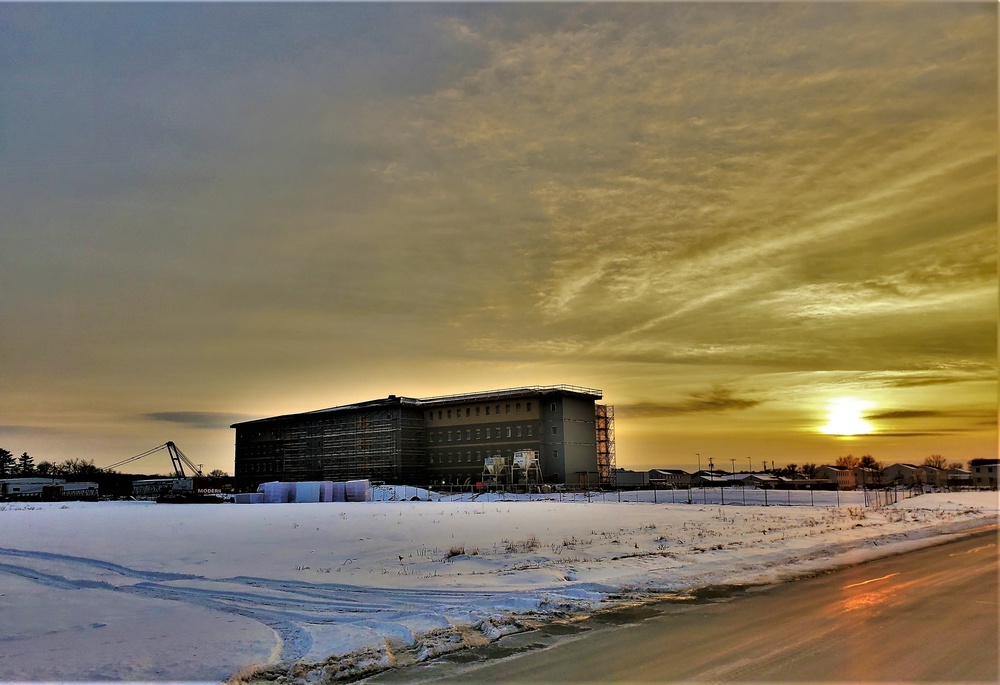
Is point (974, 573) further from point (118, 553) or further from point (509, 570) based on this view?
point (118, 553)

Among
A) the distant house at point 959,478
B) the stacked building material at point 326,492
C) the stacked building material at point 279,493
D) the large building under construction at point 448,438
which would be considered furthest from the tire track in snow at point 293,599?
the distant house at point 959,478

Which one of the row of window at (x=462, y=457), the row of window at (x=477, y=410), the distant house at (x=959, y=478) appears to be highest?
the row of window at (x=477, y=410)

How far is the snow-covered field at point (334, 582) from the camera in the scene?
10969mm

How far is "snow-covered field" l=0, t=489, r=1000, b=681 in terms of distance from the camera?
1097 cm

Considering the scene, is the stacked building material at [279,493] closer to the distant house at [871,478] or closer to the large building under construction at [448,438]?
the large building under construction at [448,438]

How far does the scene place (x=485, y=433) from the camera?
120m

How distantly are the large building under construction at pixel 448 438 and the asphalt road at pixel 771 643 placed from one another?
9509cm

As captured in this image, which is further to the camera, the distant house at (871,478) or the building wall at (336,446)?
the building wall at (336,446)

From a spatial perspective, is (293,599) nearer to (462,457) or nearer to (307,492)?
(307,492)

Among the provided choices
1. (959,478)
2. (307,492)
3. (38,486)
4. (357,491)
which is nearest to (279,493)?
(307,492)

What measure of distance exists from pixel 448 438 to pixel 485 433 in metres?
8.08

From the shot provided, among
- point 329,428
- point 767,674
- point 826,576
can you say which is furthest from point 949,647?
point 329,428

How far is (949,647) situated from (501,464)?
328 ft

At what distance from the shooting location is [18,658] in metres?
10.8
